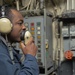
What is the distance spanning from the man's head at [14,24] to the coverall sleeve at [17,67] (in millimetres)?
144

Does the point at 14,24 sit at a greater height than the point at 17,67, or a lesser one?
greater

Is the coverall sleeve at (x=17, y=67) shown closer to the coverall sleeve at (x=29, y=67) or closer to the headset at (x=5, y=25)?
the coverall sleeve at (x=29, y=67)

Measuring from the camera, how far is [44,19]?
197 centimetres

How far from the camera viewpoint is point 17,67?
1112 millimetres

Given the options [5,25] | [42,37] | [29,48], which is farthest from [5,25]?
[42,37]

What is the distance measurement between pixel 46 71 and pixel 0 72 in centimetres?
97

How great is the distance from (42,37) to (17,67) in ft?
2.92

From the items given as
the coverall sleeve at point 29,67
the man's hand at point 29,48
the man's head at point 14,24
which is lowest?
the coverall sleeve at point 29,67

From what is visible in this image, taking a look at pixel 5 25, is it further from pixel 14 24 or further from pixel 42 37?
pixel 42 37

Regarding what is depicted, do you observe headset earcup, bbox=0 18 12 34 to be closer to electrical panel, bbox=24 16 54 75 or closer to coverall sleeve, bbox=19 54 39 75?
coverall sleeve, bbox=19 54 39 75

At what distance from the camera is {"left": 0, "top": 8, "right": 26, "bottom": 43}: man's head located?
1.22m

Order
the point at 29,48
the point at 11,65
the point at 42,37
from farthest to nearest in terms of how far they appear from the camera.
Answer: the point at 42,37, the point at 29,48, the point at 11,65

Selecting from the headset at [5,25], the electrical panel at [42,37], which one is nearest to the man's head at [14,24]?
the headset at [5,25]

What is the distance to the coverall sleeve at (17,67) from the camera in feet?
3.43
